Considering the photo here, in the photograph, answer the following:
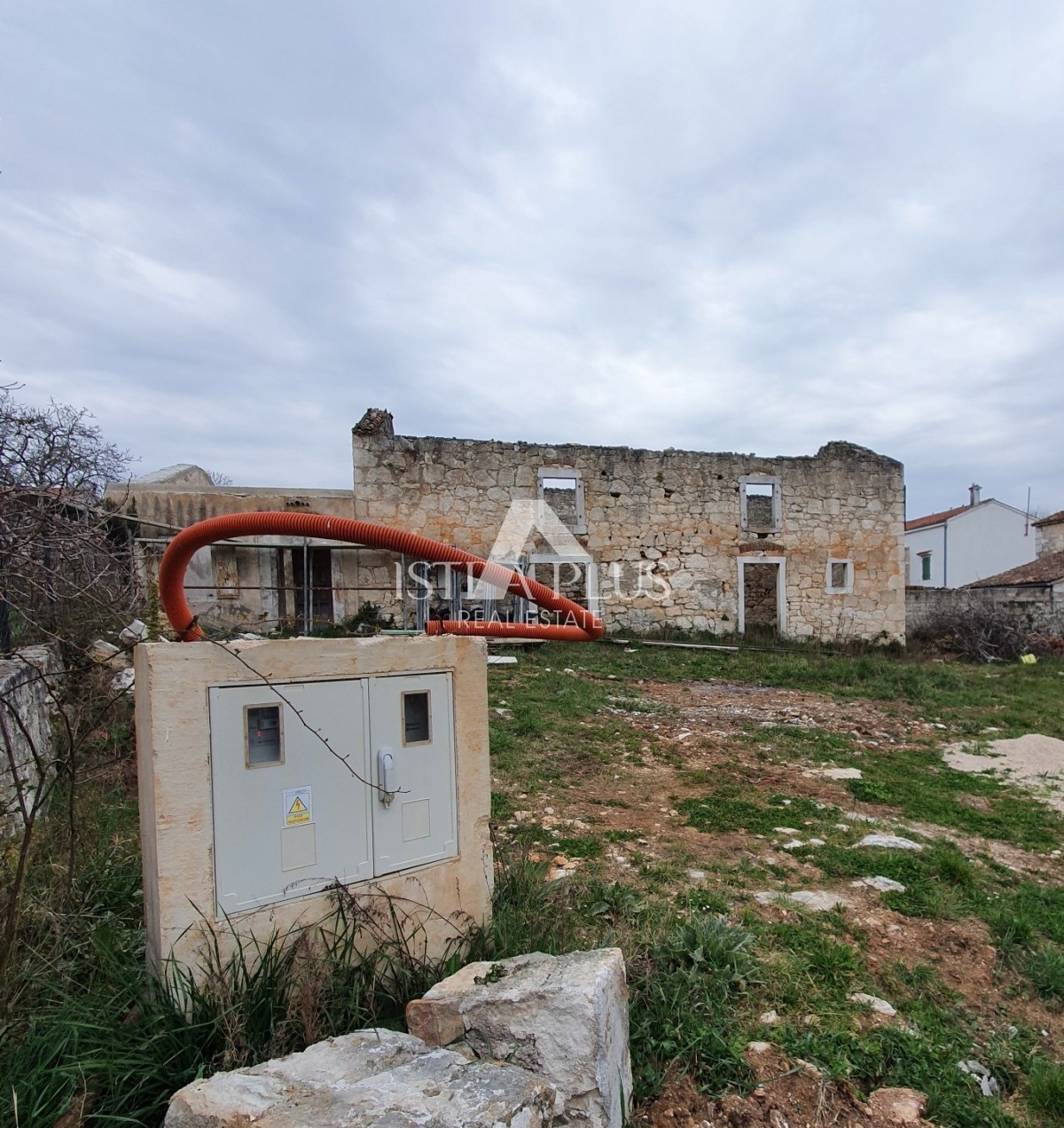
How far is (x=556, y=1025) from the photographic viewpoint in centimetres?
184

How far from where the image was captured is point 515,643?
453 inches

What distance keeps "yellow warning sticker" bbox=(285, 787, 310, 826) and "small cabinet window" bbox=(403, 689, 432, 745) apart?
43 cm

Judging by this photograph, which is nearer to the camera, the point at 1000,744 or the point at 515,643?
the point at 1000,744

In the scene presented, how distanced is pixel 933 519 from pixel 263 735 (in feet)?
99.7

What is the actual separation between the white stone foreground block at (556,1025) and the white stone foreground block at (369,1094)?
7.5 inches

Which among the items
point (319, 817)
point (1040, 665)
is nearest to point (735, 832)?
point (319, 817)

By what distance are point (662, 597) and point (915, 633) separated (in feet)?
24.7

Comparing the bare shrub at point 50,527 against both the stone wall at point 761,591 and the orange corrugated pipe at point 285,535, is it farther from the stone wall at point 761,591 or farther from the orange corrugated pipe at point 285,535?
the stone wall at point 761,591

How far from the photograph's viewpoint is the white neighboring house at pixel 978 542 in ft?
82.9

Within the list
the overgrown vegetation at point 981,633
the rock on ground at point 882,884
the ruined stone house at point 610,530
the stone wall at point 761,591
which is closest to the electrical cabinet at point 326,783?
the rock on ground at point 882,884

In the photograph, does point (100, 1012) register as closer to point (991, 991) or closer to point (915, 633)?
point (991, 991)

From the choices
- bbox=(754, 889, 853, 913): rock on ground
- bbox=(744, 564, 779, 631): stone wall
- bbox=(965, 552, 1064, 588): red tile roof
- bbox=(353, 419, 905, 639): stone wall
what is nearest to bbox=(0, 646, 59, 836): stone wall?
bbox=(754, 889, 853, 913): rock on ground

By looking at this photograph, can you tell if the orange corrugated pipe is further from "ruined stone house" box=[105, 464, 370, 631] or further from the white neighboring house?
the white neighboring house

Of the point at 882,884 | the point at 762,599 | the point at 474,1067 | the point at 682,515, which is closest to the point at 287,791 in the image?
the point at 474,1067
